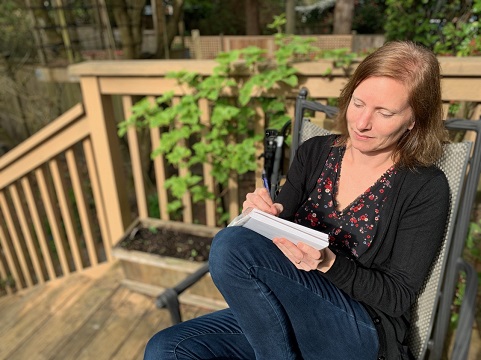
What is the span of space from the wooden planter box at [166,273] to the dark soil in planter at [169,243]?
4 cm

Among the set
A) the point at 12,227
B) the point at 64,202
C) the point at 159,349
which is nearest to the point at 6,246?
the point at 12,227

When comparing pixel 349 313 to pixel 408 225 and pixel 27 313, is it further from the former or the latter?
pixel 27 313

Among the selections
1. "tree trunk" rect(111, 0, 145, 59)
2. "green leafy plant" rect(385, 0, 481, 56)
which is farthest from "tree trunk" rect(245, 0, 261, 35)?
"green leafy plant" rect(385, 0, 481, 56)

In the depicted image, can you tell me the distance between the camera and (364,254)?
1.08 metres

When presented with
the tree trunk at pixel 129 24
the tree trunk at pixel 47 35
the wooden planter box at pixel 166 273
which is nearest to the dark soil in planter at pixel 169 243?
the wooden planter box at pixel 166 273

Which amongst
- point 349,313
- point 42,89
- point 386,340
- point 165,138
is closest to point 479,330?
point 386,340

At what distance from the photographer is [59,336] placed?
81.2 inches

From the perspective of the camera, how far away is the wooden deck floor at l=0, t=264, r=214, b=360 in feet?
6.44

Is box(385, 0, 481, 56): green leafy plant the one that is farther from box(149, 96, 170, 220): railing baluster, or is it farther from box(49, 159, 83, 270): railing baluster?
box(49, 159, 83, 270): railing baluster

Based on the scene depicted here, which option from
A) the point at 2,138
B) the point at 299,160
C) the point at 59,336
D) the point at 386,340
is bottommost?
the point at 2,138

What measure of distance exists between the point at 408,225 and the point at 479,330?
48.4 inches

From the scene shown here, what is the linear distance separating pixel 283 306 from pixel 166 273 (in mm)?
1372

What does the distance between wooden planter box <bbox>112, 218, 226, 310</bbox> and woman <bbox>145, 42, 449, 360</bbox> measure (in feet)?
3.29

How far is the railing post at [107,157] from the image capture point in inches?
85.7
